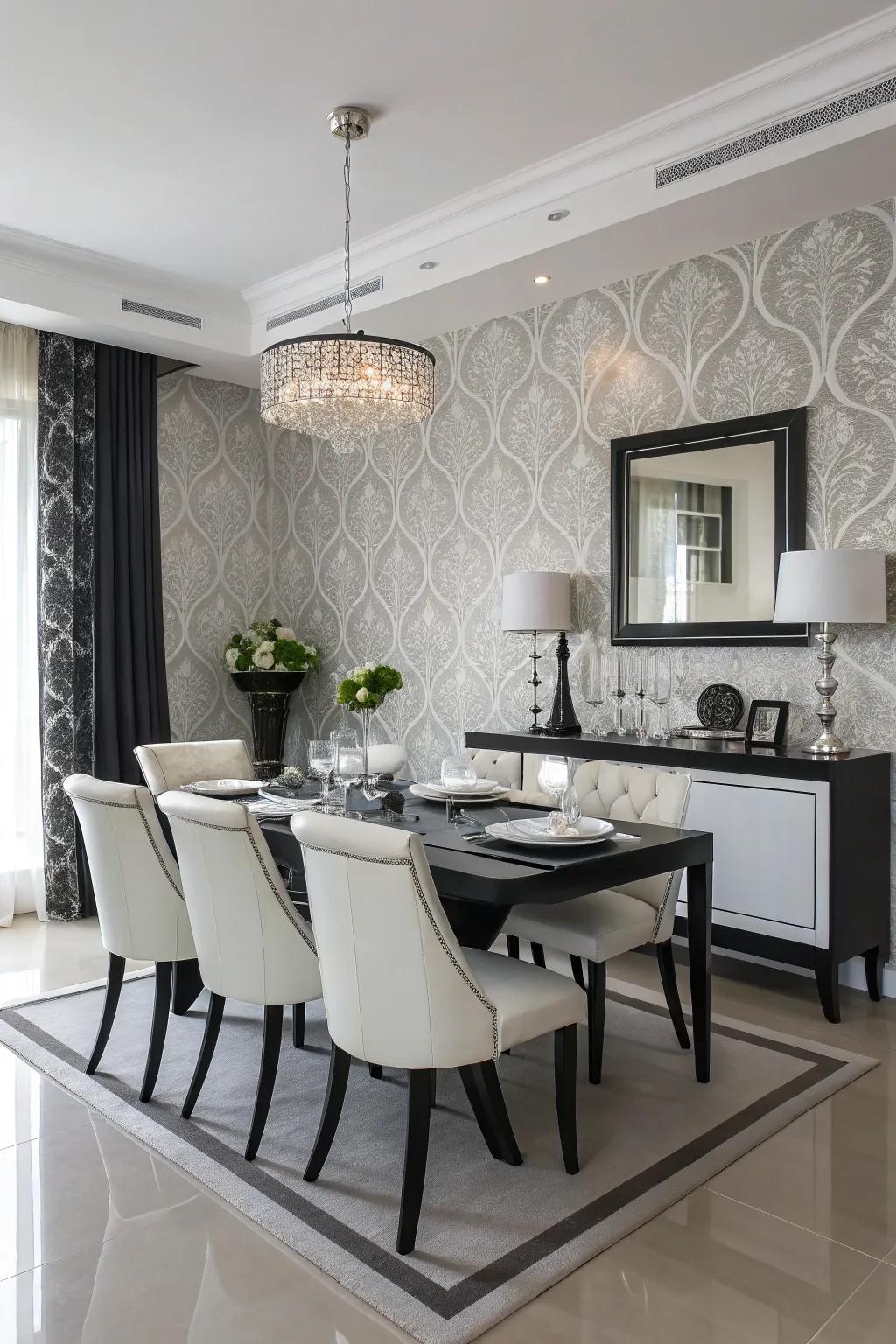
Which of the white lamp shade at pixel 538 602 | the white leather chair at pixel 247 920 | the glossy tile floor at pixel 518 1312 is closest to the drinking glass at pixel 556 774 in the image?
the white leather chair at pixel 247 920

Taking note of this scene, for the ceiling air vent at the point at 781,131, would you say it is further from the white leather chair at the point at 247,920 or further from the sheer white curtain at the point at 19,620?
the sheer white curtain at the point at 19,620

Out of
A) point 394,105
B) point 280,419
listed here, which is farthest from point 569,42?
point 280,419

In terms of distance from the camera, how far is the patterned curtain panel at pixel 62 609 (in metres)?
4.98

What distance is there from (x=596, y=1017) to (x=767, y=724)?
4.95ft

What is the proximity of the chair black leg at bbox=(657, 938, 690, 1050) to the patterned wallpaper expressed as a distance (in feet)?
3.94

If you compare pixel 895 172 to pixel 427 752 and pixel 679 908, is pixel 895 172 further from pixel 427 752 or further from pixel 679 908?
pixel 427 752

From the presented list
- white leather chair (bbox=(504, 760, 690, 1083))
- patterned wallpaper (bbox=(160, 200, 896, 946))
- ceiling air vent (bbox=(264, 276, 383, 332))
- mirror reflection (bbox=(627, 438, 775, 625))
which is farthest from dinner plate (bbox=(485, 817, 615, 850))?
ceiling air vent (bbox=(264, 276, 383, 332))

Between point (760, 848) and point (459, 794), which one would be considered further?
point (760, 848)

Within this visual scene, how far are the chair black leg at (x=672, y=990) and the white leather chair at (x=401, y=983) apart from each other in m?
0.89

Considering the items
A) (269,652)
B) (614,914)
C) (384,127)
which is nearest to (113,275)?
(384,127)

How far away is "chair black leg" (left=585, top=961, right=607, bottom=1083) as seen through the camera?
2797mm

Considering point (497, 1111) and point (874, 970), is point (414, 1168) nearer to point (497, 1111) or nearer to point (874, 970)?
point (497, 1111)

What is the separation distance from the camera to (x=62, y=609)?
5039 mm

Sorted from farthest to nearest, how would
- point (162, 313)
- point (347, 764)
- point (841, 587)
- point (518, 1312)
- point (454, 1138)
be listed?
point (162, 313) → point (841, 587) → point (347, 764) → point (454, 1138) → point (518, 1312)
